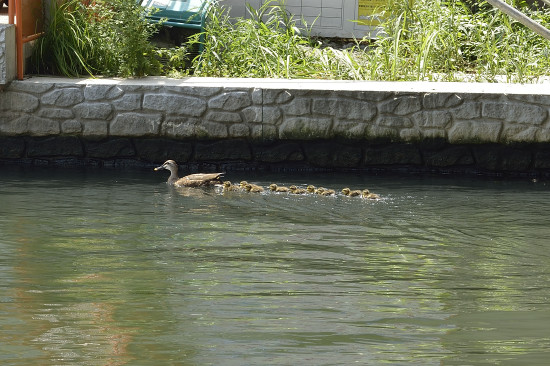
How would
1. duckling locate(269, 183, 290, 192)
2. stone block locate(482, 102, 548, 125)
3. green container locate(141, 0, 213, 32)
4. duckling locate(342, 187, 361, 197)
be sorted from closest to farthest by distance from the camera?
duckling locate(342, 187, 361, 197) → duckling locate(269, 183, 290, 192) → stone block locate(482, 102, 548, 125) → green container locate(141, 0, 213, 32)

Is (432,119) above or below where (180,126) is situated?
above

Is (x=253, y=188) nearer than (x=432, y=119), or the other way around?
(x=253, y=188)

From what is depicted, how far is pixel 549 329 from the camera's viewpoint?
19.4 ft

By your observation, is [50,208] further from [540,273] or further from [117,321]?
[540,273]

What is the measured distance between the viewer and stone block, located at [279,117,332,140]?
38.8 ft

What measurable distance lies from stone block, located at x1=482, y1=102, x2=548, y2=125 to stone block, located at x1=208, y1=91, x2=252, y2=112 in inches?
109

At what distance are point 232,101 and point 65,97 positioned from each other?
6.46 ft

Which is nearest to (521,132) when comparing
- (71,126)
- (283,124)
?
(283,124)

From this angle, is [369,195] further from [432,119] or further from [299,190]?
[432,119]

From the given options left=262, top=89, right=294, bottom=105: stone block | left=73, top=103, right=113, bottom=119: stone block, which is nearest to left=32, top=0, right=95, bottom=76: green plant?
left=73, top=103, right=113, bottom=119: stone block

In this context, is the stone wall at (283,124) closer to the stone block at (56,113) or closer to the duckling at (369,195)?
the stone block at (56,113)

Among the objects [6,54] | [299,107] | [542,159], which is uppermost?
[6,54]

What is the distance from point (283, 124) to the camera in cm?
1184

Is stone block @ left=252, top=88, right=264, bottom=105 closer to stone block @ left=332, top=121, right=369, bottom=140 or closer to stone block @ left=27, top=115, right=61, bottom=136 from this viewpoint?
stone block @ left=332, top=121, right=369, bottom=140
